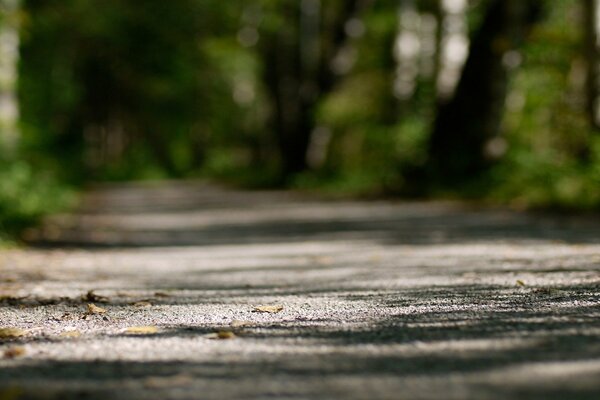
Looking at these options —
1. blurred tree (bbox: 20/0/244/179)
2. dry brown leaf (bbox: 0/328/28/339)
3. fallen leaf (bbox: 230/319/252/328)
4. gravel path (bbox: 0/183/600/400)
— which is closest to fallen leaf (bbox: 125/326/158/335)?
gravel path (bbox: 0/183/600/400)

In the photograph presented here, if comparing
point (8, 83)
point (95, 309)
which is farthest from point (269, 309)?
point (8, 83)

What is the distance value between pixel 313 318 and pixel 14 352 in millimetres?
1480

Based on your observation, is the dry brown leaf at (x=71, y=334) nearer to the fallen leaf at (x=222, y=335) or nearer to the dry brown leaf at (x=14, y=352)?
the dry brown leaf at (x=14, y=352)

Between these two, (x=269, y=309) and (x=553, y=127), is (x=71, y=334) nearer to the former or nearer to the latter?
(x=269, y=309)

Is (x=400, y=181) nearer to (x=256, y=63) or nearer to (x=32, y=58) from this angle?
(x=32, y=58)

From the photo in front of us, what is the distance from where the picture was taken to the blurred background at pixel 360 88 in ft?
45.3

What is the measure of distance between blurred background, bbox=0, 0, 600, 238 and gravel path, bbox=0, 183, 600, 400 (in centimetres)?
393

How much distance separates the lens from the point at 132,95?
167 feet

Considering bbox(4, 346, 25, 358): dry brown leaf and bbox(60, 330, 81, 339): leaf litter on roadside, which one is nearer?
bbox(4, 346, 25, 358): dry brown leaf

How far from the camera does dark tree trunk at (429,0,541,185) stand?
17328mm

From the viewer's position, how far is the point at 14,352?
3654 mm

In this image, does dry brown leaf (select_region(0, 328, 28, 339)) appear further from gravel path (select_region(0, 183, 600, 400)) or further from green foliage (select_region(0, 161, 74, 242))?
green foliage (select_region(0, 161, 74, 242))

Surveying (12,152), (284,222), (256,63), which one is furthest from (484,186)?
(256,63)

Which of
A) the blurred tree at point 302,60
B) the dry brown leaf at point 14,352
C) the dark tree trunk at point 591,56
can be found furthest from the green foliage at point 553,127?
the blurred tree at point 302,60
